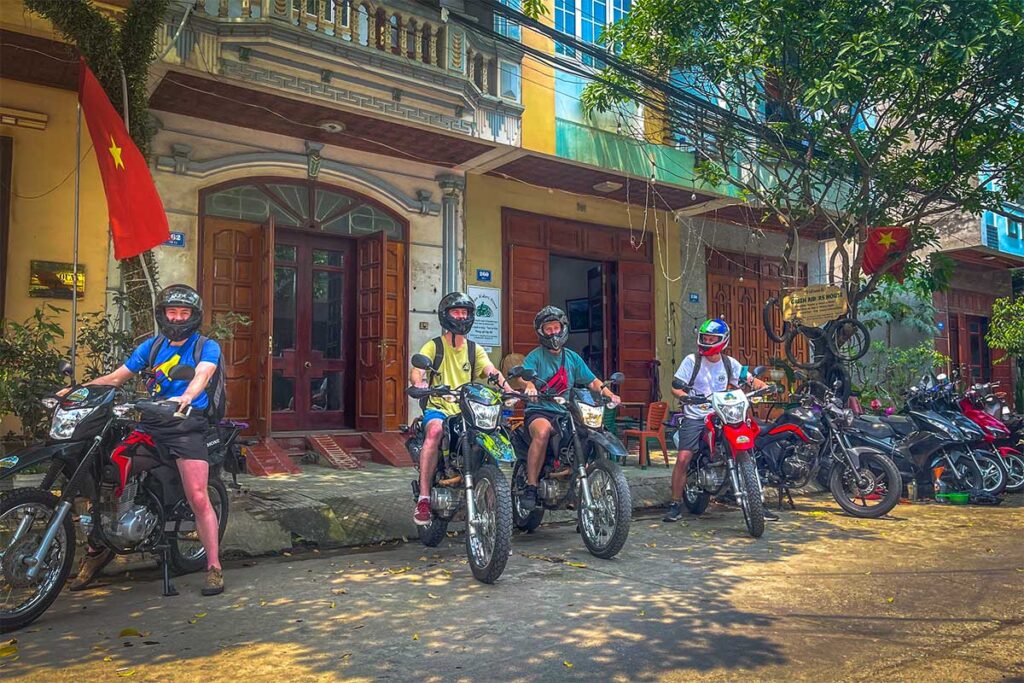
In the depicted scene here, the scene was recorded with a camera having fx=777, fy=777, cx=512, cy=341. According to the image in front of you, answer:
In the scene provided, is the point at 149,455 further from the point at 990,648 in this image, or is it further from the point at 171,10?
the point at 171,10

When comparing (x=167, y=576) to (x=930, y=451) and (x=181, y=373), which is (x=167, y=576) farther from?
(x=930, y=451)

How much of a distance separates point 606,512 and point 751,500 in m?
1.45

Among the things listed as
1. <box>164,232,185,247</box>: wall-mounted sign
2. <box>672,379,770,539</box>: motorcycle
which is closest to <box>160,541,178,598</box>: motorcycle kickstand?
<box>672,379,770,539</box>: motorcycle

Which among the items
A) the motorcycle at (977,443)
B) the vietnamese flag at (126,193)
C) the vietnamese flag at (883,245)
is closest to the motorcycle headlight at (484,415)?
the vietnamese flag at (126,193)

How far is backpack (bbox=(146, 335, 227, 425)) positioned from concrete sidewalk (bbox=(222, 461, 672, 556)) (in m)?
1.23

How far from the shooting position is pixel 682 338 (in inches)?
526

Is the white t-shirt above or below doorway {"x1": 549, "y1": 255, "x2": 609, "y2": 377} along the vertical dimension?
below

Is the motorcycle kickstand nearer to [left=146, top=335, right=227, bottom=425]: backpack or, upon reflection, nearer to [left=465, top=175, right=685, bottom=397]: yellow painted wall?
[left=146, top=335, right=227, bottom=425]: backpack

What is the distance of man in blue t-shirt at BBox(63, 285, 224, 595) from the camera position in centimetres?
432

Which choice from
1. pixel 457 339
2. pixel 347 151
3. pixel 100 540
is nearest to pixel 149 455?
pixel 100 540

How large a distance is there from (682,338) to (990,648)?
33.1ft

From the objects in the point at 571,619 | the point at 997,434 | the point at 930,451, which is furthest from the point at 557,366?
the point at 997,434

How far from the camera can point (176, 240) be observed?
28.4 ft

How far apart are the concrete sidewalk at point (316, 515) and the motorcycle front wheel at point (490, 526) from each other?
5.15 feet
